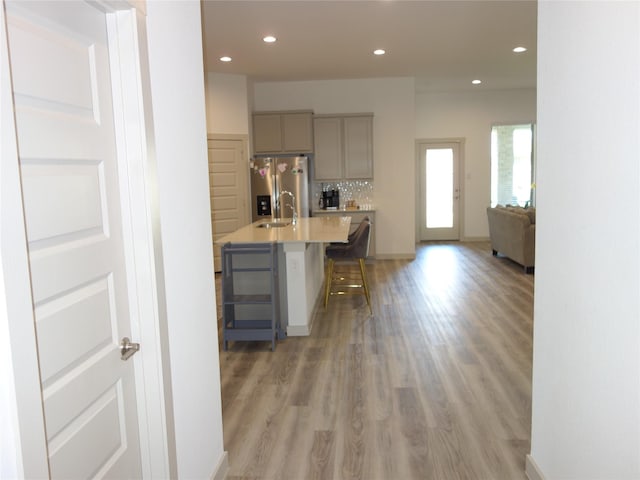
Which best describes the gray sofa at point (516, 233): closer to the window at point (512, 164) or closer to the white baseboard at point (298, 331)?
the window at point (512, 164)

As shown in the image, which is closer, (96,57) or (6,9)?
(6,9)

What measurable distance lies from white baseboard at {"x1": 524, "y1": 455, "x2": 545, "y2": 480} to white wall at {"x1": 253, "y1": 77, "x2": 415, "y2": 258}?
644 centimetres

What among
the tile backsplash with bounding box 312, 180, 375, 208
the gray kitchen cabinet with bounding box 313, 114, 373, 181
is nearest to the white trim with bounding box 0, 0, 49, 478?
the gray kitchen cabinet with bounding box 313, 114, 373, 181

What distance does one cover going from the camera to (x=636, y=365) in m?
1.49

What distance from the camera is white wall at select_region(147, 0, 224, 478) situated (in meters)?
1.95

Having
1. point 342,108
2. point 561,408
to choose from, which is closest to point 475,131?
point 342,108

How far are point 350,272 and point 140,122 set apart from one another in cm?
599

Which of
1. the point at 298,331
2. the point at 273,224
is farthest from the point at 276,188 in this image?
the point at 298,331

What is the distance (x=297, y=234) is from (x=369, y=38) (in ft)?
8.70

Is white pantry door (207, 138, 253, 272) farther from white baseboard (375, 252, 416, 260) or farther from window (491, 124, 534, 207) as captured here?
window (491, 124, 534, 207)

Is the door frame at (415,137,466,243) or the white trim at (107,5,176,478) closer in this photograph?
the white trim at (107,5,176,478)

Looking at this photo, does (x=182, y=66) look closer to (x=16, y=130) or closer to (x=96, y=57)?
(x=96, y=57)

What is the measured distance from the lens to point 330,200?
8758mm

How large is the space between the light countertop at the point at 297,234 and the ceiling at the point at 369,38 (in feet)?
6.84
